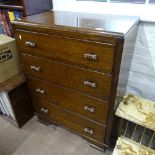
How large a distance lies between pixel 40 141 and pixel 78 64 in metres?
0.88

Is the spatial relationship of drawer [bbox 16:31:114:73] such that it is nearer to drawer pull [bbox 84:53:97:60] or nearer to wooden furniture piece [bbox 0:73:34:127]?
drawer pull [bbox 84:53:97:60]

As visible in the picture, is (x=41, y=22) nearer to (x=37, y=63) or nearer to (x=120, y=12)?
(x=37, y=63)

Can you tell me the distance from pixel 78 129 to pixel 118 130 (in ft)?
1.08

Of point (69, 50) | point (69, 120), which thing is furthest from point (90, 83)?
point (69, 120)

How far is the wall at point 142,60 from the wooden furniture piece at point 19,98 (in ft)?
2.38

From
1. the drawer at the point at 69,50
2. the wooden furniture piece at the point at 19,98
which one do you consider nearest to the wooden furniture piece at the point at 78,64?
the drawer at the point at 69,50

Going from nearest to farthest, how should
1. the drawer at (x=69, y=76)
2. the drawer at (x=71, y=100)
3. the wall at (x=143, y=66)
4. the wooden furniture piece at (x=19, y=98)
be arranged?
the drawer at (x=69, y=76)
the drawer at (x=71, y=100)
the wall at (x=143, y=66)
the wooden furniture piece at (x=19, y=98)

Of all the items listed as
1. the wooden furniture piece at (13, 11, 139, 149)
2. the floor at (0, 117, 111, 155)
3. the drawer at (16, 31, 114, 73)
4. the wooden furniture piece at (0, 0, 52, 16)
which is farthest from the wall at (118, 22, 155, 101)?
the wooden furniture piece at (0, 0, 52, 16)

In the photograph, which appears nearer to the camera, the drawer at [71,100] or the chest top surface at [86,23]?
the chest top surface at [86,23]

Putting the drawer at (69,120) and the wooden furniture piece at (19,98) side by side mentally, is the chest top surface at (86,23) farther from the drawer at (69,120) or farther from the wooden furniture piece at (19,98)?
the drawer at (69,120)

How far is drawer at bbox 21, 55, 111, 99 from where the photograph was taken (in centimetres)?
102

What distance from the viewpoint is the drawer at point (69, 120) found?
1.29 metres

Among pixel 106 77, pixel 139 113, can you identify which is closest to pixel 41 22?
pixel 106 77

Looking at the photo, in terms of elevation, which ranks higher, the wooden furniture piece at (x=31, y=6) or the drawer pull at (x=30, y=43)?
the wooden furniture piece at (x=31, y=6)
